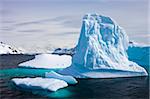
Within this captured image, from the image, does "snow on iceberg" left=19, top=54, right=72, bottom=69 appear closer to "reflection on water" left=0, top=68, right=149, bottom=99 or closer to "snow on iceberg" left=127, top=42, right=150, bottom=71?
"snow on iceberg" left=127, top=42, right=150, bottom=71

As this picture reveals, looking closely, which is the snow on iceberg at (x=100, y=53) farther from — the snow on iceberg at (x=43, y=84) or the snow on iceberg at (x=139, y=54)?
the snow on iceberg at (x=139, y=54)

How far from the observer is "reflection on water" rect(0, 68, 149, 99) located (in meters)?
10.2

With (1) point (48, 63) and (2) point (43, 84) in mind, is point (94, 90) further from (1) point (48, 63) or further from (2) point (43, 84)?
(1) point (48, 63)

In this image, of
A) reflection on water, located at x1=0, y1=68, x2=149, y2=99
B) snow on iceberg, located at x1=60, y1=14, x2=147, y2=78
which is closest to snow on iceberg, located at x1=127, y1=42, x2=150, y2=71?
snow on iceberg, located at x1=60, y1=14, x2=147, y2=78

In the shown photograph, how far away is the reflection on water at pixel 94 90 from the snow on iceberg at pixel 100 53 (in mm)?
532

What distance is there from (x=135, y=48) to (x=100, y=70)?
4949mm

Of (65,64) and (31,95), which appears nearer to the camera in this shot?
(31,95)

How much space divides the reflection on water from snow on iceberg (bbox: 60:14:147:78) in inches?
21.0

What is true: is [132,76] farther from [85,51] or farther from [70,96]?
Result: [70,96]

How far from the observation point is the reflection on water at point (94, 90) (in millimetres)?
10245

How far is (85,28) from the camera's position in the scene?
539 inches

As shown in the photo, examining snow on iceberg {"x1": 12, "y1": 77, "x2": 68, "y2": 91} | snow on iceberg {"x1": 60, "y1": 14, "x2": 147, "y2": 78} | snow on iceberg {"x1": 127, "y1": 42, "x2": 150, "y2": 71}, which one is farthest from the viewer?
snow on iceberg {"x1": 127, "y1": 42, "x2": 150, "y2": 71}

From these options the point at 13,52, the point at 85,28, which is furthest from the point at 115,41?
the point at 13,52

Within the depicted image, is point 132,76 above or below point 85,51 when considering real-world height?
below
